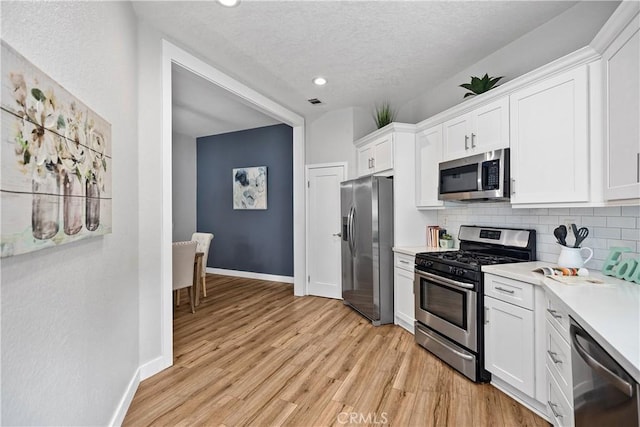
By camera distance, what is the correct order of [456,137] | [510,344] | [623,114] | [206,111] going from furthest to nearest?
[206,111]
[456,137]
[510,344]
[623,114]

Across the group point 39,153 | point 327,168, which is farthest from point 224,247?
point 39,153

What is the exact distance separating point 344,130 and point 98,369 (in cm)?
381

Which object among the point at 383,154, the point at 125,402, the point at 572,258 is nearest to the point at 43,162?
the point at 125,402

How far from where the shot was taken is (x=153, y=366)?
2344 millimetres

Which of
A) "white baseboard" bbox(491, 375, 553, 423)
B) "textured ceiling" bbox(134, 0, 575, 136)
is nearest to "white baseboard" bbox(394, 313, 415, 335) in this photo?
"white baseboard" bbox(491, 375, 553, 423)

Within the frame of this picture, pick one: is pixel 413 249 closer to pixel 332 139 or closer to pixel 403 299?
pixel 403 299

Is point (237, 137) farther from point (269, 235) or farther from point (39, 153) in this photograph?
point (39, 153)

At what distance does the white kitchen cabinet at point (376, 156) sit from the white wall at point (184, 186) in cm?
377

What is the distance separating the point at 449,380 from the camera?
2273mm

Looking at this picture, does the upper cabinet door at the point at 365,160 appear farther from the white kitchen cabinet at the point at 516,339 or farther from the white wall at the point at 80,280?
the white wall at the point at 80,280

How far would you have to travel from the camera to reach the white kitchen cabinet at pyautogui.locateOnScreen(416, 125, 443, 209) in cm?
315

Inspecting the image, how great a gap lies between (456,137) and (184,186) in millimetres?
5214

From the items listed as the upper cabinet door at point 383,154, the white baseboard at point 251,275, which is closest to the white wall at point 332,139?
the upper cabinet door at point 383,154

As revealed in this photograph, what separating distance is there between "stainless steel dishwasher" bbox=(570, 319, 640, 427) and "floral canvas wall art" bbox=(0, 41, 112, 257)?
6.07 ft
